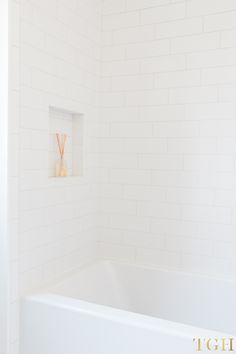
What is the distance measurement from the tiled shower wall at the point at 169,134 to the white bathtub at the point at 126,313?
0.13 m

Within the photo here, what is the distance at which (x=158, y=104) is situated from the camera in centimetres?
241

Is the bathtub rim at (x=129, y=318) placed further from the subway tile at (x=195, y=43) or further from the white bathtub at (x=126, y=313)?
the subway tile at (x=195, y=43)

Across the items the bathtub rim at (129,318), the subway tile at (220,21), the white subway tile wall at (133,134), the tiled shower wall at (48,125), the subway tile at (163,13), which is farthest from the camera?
the subway tile at (163,13)

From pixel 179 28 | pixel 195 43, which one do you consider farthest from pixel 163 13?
pixel 195 43

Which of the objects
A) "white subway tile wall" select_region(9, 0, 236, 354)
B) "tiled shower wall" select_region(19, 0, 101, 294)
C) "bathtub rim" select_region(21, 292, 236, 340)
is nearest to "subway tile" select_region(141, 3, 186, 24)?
"white subway tile wall" select_region(9, 0, 236, 354)

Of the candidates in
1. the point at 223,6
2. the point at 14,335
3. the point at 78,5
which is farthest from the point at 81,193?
the point at 223,6

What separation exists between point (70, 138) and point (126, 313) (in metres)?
1.23

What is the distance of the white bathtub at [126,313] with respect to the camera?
1.54m

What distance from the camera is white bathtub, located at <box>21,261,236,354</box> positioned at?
1536mm

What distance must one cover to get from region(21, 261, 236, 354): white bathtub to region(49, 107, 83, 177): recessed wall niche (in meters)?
0.70

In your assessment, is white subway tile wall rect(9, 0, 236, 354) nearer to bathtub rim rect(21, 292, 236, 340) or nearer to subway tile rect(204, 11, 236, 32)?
subway tile rect(204, 11, 236, 32)

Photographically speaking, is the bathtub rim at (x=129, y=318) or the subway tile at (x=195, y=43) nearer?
the bathtub rim at (x=129, y=318)

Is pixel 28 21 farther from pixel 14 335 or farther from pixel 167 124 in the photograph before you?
pixel 14 335

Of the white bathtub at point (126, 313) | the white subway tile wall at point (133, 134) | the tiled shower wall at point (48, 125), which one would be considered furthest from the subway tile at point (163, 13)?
the white bathtub at point (126, 313)
